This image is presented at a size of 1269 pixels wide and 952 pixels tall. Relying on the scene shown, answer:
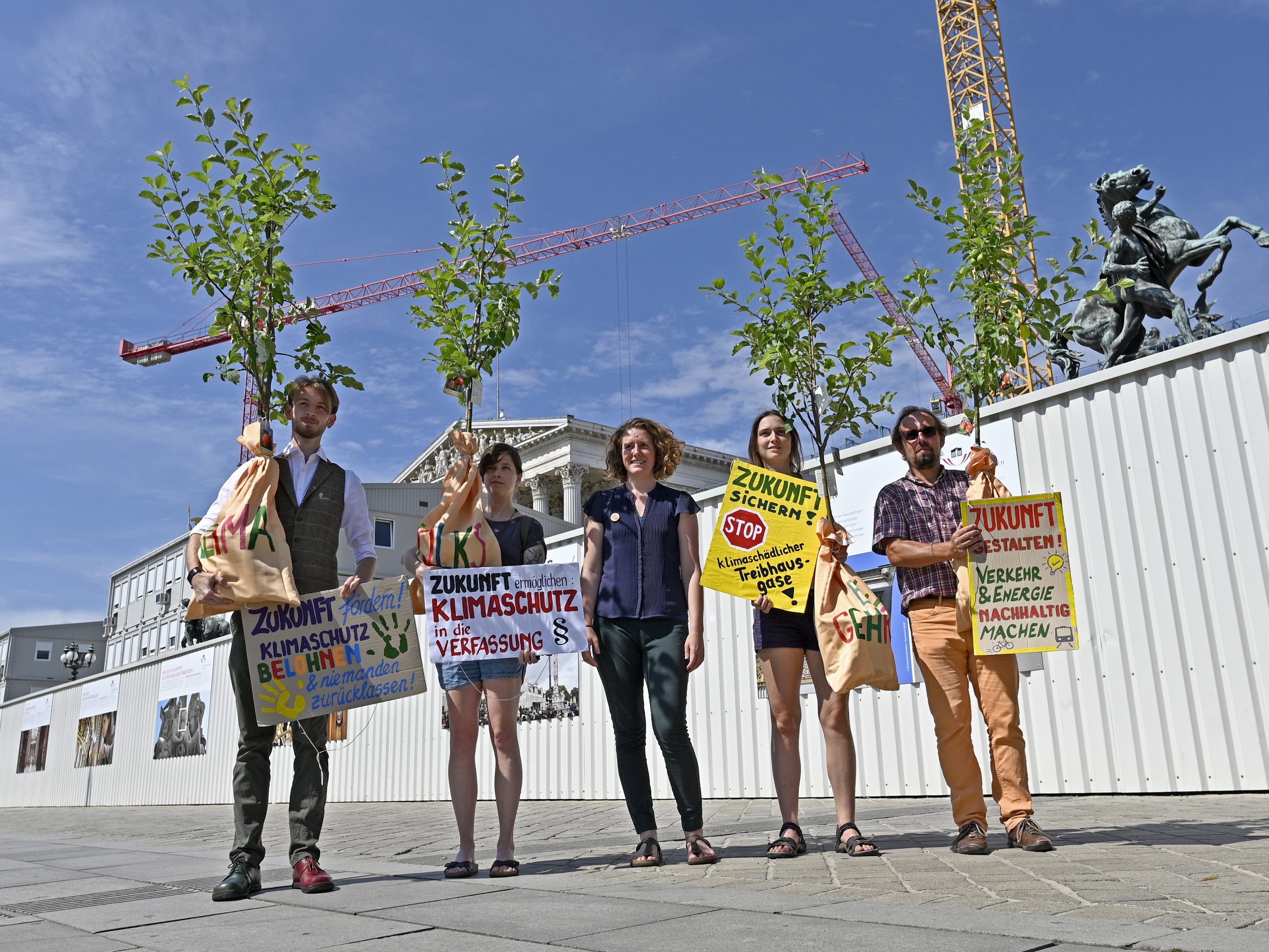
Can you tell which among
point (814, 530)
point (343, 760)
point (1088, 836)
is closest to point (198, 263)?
point (814, 530)

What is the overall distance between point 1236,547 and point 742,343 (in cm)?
448

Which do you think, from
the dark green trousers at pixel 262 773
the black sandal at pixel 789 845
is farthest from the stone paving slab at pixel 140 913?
the black sandal at pixel 789 845

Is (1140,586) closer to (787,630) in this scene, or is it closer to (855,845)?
(787,630)

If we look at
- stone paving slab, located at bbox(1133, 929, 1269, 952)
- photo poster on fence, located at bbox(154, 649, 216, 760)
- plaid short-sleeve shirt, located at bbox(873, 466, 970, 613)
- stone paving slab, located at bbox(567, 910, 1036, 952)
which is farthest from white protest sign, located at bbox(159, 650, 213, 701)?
stone paving slab, located at bbox(1133, 929, 1269, 952)

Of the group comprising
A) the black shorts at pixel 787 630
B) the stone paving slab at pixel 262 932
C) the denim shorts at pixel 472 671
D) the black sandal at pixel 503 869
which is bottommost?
the black sandal at pixel 503 869

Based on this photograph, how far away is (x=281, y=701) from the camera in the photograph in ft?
13.1

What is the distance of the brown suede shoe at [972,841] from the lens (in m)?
3.91

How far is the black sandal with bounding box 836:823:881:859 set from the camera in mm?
4051

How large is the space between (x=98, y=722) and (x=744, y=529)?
1106 inches

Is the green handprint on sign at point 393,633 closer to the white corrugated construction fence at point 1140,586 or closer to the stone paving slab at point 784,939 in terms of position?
the stone paving slab at point 784,939

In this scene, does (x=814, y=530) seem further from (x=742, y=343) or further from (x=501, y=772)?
(x=501, y=772)

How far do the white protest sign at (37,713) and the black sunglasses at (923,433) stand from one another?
33.3 m

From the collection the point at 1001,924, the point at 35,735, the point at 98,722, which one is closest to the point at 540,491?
the point at 35,735

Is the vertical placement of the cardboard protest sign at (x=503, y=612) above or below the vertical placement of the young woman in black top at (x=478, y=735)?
above
